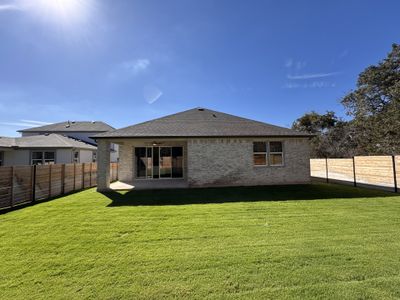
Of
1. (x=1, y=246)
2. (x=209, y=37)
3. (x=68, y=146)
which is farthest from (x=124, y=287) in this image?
(x=68, y=146)

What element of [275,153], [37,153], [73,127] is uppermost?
[73,127]

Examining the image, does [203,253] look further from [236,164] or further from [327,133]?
[327,133]

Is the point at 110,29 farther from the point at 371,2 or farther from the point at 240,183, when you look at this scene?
the point at 371,2

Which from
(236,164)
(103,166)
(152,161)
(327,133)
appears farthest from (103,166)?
(327,133)

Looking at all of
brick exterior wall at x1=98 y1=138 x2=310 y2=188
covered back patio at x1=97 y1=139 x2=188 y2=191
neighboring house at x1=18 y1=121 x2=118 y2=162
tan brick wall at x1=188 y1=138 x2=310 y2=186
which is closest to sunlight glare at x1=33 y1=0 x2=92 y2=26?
brick exterior wall at x1=98 y1=138 x2=310 y2=188

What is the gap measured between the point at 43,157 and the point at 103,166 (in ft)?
36.8

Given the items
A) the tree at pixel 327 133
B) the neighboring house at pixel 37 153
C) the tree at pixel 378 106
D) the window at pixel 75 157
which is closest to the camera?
the neighboring house at pixel 37 153

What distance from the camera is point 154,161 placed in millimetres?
15477

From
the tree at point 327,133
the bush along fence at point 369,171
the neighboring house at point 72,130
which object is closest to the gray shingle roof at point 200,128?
the bush along fence at point 369,171

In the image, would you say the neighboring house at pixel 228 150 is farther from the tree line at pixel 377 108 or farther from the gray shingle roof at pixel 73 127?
the gray shingle roof at pixel 73 127

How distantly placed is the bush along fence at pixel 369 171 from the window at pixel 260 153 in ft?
18.9

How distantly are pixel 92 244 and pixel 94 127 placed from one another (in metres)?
32.2

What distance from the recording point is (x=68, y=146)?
18.3 m

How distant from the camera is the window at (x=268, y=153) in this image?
12.7m
